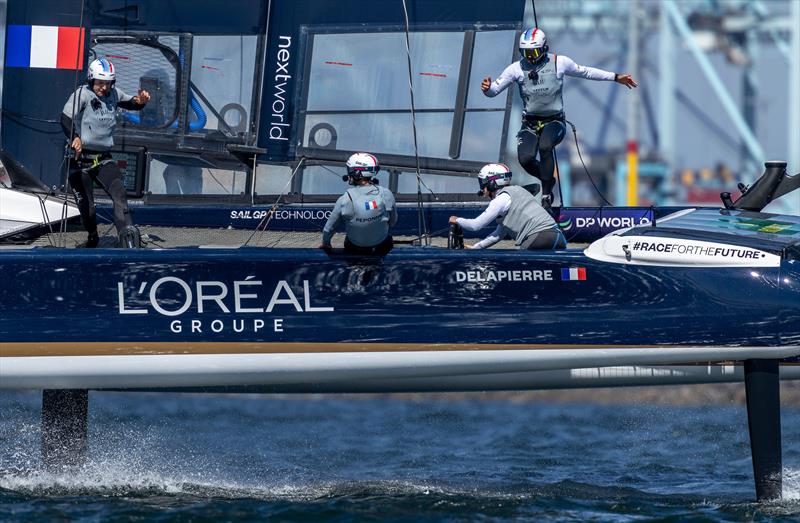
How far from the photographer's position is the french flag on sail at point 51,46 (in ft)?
32.4

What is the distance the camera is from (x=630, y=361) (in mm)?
7535

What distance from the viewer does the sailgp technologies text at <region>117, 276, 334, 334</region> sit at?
24.7ft

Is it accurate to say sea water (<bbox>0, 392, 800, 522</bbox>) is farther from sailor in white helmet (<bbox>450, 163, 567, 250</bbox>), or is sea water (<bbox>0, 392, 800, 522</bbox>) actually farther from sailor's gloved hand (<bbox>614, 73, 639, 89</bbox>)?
sailor's gloved hand (<bbox>614, 73, 639, 89</bbox>)

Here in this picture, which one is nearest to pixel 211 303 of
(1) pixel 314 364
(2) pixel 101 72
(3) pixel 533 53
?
(1) pixel 314 364

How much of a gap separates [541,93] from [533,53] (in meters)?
0.32

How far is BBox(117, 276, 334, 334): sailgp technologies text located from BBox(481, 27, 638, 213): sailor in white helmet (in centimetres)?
241

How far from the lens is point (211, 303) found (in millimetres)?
7535

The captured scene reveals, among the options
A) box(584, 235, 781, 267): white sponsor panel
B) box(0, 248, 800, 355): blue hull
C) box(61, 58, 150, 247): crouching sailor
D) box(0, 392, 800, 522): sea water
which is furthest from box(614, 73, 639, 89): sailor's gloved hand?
box(61, 58, 150, 247): crouching sailor

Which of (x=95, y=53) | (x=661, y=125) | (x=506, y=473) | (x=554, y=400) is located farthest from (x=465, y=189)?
(x=661, y=125)

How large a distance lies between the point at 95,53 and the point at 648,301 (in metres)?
4.72

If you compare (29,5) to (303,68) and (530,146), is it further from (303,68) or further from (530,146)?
(530,146)

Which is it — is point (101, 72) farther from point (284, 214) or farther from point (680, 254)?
point (680, 254)

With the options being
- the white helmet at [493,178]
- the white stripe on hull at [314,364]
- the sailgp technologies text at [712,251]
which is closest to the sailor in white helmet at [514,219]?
the white helmet at [493,178]

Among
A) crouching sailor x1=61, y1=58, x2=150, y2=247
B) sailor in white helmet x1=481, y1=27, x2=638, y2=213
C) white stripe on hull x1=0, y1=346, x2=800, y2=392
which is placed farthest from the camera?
sailor in white helmet x1=481, y1=27, x2=638, y2=213
